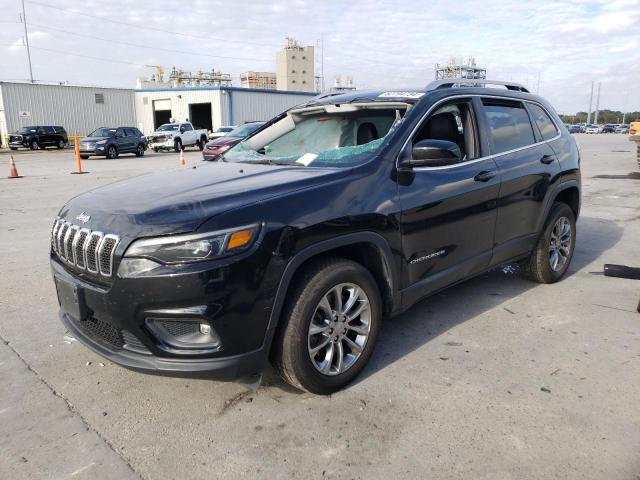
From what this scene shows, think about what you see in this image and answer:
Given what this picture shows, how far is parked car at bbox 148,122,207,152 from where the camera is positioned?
97.5 ft

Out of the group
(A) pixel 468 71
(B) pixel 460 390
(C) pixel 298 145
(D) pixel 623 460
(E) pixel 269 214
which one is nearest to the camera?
(D) pixel 623 460

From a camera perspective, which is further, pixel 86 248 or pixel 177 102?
pixel 177 102

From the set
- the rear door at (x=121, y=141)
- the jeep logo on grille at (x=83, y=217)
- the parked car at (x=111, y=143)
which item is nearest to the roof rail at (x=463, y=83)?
the jeep logo on grille at (x=83, y=217)

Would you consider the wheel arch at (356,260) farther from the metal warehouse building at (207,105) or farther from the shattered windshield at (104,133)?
the metal warehouse building at (207,105)

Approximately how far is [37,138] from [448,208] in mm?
34677

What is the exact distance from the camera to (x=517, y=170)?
14.1 feet

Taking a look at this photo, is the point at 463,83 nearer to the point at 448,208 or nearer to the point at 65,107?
the point at 448,208

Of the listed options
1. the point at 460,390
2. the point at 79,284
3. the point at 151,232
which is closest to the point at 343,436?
the point at 460,390

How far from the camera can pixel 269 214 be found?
2.63 m

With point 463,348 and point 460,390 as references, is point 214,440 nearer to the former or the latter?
point 460,390

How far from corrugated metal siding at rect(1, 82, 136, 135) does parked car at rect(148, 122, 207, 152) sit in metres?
13.0

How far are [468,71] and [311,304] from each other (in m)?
14.4

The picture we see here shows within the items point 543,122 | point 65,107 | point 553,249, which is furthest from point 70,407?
point 65,107

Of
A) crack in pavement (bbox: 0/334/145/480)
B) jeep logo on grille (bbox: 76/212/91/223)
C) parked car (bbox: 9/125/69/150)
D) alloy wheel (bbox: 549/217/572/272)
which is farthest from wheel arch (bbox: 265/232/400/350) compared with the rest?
parked car (bbox: 9/125/69/150)
